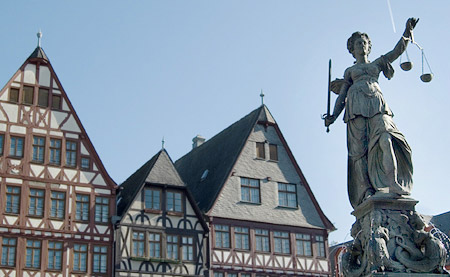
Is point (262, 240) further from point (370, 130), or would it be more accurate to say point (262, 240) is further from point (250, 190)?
point (370, 130)

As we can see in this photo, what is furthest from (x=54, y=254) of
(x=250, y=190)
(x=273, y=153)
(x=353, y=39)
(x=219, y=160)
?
(x=353, y=39)

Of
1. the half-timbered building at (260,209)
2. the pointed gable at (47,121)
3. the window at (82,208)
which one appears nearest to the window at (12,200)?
the pointed gable at (47,121)

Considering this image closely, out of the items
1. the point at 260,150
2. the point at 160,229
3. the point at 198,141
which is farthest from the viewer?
the point at 198,141

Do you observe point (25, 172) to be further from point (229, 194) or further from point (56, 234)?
point (229, 194)

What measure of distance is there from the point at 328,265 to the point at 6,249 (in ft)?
46.8

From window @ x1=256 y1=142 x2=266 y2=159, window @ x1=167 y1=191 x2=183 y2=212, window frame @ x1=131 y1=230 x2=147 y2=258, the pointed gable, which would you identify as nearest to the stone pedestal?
window frame @ x1=131 y1=230 x2=147 y2=258

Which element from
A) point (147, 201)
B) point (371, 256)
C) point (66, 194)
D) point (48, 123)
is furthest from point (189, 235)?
point (371, 256)

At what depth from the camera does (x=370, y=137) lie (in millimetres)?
9352

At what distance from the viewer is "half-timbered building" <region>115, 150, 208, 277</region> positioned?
2927 centimetres

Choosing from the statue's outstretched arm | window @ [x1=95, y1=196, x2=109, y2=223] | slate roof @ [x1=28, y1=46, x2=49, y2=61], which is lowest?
the statue's outstretched arm

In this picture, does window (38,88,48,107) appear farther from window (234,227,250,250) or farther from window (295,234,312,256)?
window (295,234,312,256)

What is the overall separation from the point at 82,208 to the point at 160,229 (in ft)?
10.9

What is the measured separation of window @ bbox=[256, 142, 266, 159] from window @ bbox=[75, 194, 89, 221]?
8.61 m

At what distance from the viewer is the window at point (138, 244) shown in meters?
29.4
